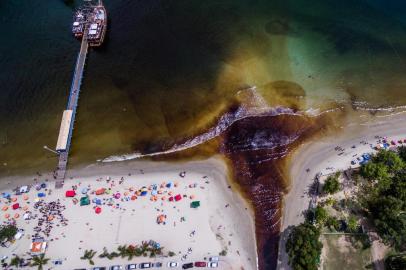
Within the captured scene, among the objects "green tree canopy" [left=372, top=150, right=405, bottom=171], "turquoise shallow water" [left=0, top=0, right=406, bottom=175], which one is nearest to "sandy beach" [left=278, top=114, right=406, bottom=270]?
"green tree canopy" [left=372, top=150, right=405, bottom=171]

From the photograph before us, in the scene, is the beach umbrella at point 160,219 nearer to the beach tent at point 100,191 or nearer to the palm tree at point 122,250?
the palm tree at point 122,250

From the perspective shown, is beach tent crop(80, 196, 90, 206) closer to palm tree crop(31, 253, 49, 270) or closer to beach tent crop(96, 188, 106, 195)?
beach tent crop(96, 188, 106, 195)

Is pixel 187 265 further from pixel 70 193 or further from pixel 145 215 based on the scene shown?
pixel 70 193

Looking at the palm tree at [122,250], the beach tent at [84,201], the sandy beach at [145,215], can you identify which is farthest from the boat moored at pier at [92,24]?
the palm tree at [122,250]

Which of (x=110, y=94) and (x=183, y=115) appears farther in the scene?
(x=110, y=94)

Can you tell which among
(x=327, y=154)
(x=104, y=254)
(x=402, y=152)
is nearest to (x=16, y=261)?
(x=104, y=254)

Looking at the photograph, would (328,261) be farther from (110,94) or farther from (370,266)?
(110,94)

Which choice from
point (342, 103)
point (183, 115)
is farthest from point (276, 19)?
point (183, 115)
